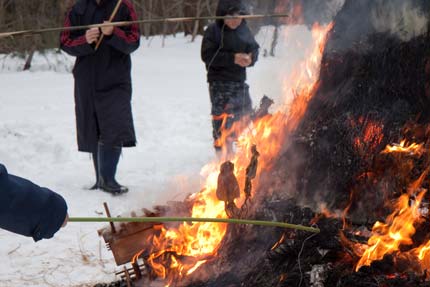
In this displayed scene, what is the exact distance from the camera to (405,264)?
283 cm

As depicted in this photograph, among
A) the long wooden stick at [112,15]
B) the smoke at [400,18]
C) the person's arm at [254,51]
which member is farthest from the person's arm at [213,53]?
the smoke at [400,18]

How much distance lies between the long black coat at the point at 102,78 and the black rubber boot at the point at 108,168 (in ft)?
0.38

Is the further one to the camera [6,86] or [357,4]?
[6,86]

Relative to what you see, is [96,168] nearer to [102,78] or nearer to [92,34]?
[102,78]

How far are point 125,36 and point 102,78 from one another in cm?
51

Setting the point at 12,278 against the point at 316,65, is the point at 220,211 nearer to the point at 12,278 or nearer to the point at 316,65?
the point at 316,65

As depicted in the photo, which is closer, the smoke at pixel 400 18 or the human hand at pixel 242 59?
the smoke at pixel 400 18

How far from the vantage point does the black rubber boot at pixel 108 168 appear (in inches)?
226

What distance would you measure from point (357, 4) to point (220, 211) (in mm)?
1678

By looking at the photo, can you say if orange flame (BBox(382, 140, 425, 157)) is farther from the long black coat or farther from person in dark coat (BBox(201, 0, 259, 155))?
the long black coat

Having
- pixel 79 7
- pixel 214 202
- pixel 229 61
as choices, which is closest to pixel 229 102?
pixel 229 61

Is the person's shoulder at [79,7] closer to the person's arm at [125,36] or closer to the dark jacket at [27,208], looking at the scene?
the person's arm at [125,36]

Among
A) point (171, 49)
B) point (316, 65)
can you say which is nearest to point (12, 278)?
point (316, 65)

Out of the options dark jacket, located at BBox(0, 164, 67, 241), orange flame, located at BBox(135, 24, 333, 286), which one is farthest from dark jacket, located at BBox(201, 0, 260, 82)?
dark jacket, located at BBox(0, 164, 67, 241)
